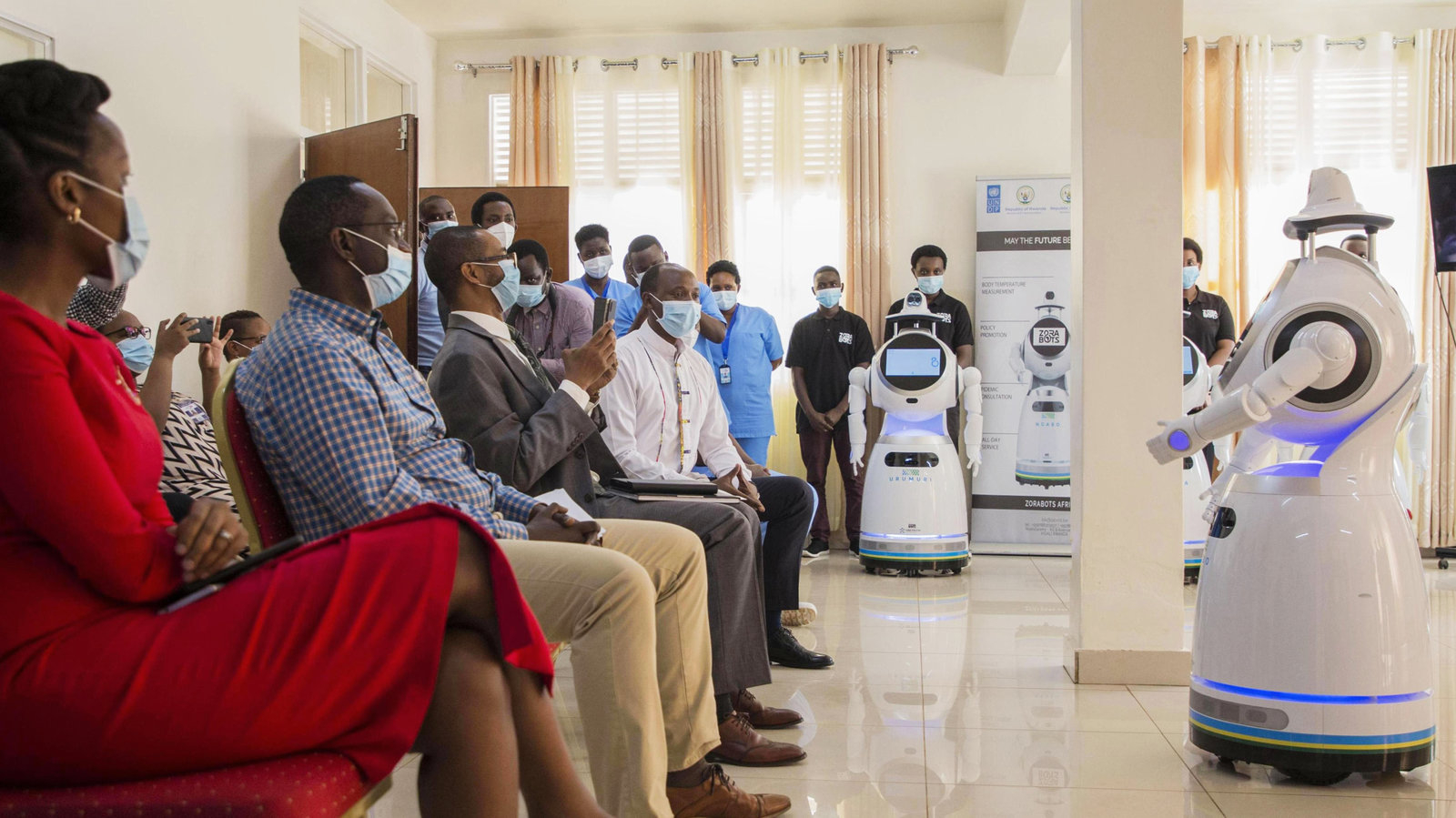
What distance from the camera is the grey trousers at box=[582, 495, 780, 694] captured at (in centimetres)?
284

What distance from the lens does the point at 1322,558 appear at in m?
2.53

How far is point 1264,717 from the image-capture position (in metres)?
2.59

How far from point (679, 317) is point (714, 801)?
1.61 m

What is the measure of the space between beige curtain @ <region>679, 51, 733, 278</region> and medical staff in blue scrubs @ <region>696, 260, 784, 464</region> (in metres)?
1.00

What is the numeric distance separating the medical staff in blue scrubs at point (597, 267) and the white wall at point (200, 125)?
1524 millimetres

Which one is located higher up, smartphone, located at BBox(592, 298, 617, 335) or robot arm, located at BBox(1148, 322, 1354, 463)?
smartphone, located at BBox(592, 298, 617, 335)

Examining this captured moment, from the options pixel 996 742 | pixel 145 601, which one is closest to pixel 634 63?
pixel 996 742

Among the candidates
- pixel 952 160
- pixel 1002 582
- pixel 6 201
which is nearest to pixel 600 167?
pixel 952 160

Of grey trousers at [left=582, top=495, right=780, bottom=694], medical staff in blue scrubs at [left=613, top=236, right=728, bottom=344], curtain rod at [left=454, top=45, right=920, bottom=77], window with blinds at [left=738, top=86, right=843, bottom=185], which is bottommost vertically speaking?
grey trousers at [left=582, top=495, right=780, bottom=694]

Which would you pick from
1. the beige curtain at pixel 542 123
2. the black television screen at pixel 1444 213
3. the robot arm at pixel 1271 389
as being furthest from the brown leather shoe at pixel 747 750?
the beige curtain at pixel 542 123

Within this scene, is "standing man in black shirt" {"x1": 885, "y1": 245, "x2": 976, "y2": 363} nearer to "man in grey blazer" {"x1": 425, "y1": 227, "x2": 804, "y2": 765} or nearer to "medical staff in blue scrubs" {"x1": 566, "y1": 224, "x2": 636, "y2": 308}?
"medical staff in blue scrubs" {"x1": 566, "y1": 224, "x2": 636, "y2": 308}

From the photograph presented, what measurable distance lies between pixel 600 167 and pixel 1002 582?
3.86 metres

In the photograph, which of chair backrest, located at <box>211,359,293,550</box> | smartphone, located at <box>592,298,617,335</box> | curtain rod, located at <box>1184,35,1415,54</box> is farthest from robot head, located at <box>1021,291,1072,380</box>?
chair backrest, located at <box>211,359,293,550</box>

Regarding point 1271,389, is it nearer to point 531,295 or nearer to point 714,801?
point 714,801
